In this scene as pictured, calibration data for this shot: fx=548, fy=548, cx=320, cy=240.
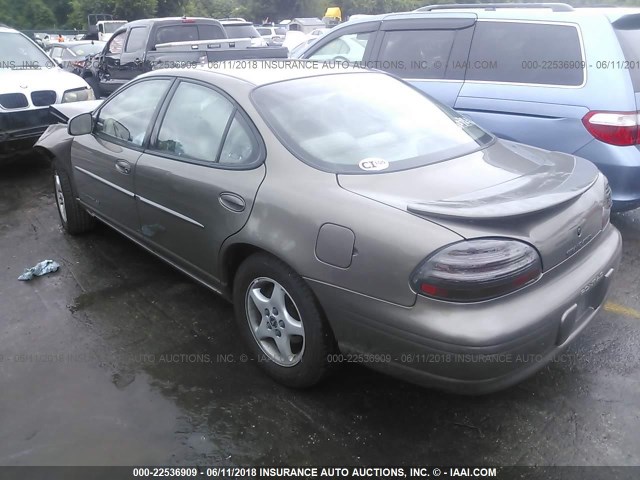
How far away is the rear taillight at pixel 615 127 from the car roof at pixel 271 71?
5.49ft

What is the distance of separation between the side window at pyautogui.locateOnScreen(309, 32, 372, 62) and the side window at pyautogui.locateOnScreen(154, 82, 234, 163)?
2.81 m

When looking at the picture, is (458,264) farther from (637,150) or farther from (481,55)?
(481,55)

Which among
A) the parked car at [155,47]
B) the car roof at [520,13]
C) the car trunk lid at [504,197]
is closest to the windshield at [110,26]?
the parked car at [155,47]

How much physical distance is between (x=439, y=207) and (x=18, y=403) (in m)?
2.35

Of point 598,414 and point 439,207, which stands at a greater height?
point 439,207

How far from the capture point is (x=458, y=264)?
212 centimetres

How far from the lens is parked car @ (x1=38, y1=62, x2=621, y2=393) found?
2158 millimetres

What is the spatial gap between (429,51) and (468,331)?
359 cm

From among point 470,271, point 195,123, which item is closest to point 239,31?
point 195,123

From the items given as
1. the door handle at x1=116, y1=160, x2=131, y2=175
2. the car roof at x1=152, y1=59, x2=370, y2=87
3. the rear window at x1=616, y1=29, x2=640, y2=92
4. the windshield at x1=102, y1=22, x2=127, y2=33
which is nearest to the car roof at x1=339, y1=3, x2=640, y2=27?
→ the rear window at x1=616, y1=29, x2=640, y2=92

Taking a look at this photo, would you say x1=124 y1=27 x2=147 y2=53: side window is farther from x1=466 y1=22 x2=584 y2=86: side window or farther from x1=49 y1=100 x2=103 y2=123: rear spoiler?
x1=466 y1=22 x2=584 y2=86: side window

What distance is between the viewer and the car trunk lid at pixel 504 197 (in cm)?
219

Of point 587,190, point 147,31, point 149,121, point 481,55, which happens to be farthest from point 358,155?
point 147,31

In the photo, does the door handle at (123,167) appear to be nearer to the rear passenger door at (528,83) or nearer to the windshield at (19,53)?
the rear passenger door at (528,83)
